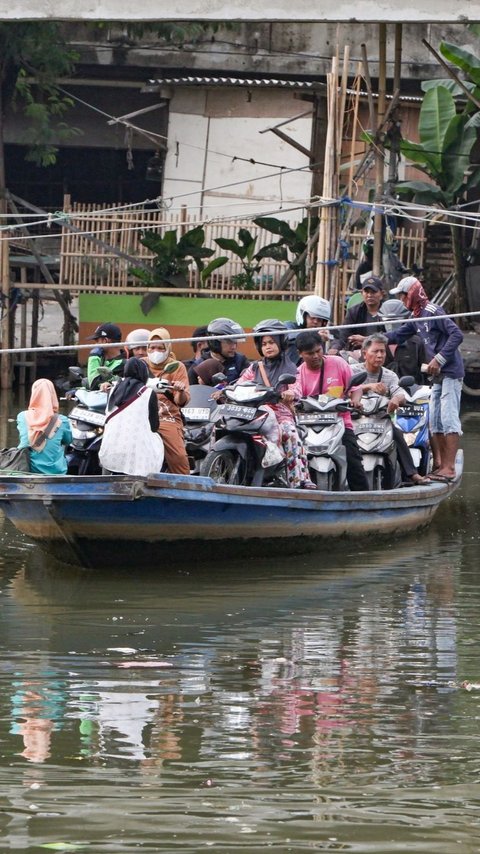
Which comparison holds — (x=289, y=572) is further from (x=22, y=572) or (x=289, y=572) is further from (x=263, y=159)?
(x=263, y=159)

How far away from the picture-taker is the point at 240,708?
6117 mm

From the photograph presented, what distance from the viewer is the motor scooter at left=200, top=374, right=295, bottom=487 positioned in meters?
9.10

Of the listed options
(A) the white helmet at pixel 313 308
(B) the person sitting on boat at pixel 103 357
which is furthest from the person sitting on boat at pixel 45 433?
(A) the white helmet at pixel 313 308

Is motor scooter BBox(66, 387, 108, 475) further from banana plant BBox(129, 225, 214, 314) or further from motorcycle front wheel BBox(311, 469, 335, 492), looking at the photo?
banana plant BBox(129, 225, 214, 314)

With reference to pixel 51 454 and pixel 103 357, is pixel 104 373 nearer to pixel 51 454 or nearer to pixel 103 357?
pixel 103 357

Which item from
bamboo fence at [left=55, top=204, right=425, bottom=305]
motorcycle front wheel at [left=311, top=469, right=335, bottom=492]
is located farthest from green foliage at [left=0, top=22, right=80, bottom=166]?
motorcycle front wheel at [left=311, top=469, right=335, bottom=492]

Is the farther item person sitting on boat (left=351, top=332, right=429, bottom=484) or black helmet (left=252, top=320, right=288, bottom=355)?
person sitting on boat (left=351, top=332, right=429, bottom=484)

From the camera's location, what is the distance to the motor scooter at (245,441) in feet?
29.9

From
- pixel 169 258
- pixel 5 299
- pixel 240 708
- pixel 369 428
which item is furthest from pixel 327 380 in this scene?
pixel 169 258

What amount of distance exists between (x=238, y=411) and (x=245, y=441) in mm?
293

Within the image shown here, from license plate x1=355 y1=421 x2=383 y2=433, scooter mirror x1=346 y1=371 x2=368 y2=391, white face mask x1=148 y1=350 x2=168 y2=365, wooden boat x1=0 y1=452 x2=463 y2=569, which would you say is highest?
white face mask x1=148 y1=350 x2=168 y2=365

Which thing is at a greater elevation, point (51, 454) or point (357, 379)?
point (357, 379)

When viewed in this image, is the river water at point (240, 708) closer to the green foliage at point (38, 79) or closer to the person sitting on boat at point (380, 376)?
the person sitting on boat at point (380, 376)

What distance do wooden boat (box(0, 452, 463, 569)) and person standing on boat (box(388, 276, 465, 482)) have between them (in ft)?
5.08
